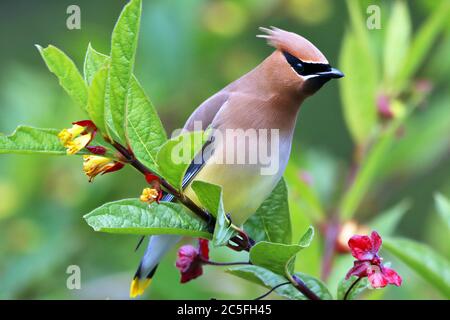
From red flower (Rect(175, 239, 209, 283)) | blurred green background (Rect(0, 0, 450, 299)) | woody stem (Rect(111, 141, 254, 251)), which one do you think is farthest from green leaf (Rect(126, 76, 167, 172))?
blurred green background (Rect(0, 0, 450, 299))

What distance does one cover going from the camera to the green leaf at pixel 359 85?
8.38 feet

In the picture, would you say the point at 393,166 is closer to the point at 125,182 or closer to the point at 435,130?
the point at 435,130

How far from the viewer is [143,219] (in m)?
1.60

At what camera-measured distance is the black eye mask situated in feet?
6.91

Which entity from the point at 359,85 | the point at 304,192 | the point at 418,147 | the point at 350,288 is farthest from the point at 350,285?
the point at 418,147

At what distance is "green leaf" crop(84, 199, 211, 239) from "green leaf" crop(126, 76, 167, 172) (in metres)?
0.08

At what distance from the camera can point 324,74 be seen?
2104mm

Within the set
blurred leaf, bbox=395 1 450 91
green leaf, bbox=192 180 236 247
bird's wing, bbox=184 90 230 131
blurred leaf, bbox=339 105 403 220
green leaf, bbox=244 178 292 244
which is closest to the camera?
green leaf, bbox=192 180 236 247

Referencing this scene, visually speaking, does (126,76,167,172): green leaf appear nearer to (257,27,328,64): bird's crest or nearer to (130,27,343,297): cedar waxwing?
(130,27,343,297): cedar waxwing

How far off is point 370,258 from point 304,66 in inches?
25.8

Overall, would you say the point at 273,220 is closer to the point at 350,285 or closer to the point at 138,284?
the point at 350,285

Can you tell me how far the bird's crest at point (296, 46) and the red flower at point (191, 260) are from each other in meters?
0.54

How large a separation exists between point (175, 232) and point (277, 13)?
253cm

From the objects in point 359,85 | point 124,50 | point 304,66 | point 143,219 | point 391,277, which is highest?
point 124,50
